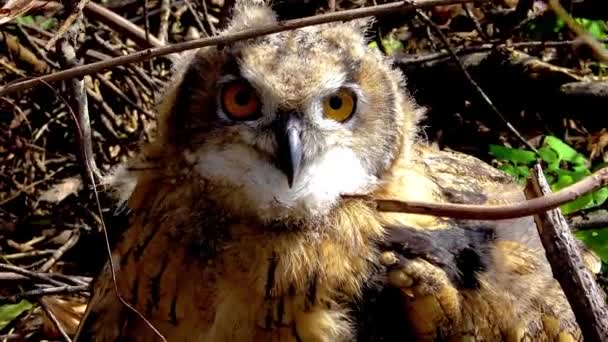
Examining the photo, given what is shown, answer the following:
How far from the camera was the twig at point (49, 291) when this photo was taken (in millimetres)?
2830

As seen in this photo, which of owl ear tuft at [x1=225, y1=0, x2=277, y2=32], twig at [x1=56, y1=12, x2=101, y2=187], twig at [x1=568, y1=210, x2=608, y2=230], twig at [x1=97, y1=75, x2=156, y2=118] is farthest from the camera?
twig at [x1=97, y1=75, x2=156, y2=118]

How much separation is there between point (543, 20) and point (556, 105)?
14.9 inches

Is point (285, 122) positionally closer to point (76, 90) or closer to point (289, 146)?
point (289, 146)

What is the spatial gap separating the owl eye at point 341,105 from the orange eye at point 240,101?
17 cm

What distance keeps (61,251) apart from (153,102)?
672 millimetres

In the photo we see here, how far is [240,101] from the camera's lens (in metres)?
2.04

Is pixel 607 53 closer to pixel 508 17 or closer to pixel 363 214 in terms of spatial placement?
pixel 363 214

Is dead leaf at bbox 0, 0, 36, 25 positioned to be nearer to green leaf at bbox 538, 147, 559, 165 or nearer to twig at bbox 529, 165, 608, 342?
twig at bbox 529, 165, 608, 342

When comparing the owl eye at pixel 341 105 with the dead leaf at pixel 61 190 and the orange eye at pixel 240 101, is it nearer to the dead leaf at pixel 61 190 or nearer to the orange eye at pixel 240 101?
the orange eye at pixel 240 101

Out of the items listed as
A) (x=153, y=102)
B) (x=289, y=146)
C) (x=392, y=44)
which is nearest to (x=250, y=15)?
(x=289, y=146)

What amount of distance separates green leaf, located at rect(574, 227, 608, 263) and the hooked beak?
1.20 meters

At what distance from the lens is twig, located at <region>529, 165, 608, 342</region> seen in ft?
4.79

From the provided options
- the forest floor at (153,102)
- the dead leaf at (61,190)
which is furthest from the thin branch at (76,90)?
the dead leaf at (61,190)


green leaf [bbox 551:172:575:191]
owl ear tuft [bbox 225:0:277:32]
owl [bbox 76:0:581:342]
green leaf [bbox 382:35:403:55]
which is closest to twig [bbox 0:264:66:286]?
owl [bbox 76:0:581:342]
